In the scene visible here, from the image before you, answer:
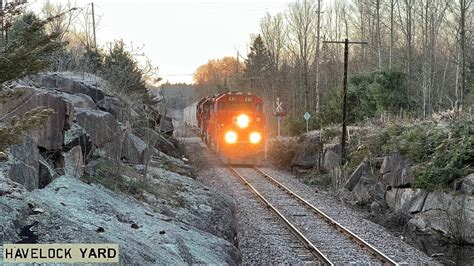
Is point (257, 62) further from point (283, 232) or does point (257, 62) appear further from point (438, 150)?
point (283, 232)

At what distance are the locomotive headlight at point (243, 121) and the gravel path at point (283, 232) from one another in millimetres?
5472

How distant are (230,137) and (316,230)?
13062 mm

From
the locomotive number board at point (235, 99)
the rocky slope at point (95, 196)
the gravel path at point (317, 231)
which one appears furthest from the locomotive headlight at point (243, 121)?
the rocky slope at point (95, 196)

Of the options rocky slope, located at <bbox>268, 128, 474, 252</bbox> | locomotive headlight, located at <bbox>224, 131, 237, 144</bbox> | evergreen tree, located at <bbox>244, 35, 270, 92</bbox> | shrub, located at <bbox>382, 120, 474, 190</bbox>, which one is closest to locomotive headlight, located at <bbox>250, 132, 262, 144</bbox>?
locomotive headlight, located at <bbox>224, 131, 237, 144</bbox>

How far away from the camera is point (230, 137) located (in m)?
26.2

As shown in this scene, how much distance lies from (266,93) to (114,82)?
37.6 meters

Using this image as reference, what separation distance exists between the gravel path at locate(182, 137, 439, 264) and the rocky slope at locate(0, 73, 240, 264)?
2.38 feet

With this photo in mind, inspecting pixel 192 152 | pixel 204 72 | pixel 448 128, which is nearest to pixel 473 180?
pixel 448 128

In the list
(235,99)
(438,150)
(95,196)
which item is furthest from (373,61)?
→ (95,196)

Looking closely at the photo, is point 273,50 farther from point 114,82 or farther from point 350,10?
point 114,82

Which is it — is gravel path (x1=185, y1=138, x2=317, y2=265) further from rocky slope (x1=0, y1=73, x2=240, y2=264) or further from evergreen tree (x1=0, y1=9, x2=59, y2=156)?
evergreen tree (x1=0, y1=9, x2=59, y2=156)

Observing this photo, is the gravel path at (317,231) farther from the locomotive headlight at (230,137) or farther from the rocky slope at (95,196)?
the locomotive headlight at (230,137)

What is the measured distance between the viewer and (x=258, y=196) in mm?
18156

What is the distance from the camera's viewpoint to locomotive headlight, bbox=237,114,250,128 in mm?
26375
